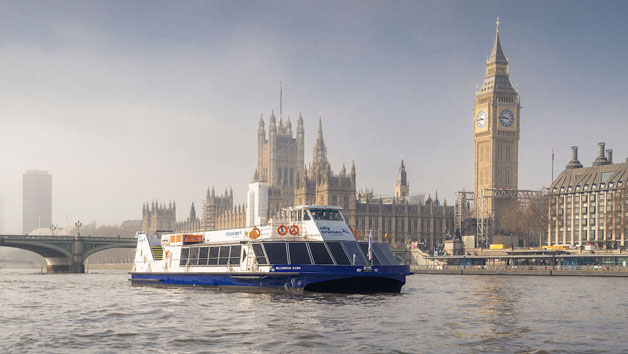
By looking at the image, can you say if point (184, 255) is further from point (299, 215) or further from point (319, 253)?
point (319, 253)

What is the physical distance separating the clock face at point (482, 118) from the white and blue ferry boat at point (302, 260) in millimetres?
137200

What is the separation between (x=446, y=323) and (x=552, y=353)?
8957mm

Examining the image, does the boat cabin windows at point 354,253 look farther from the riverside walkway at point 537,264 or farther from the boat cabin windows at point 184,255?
the riverside walkway at point 537,264

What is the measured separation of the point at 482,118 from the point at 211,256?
458 feet

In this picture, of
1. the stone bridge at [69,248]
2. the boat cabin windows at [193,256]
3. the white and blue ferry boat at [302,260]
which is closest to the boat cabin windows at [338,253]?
the white and blue ferry boat at [302,260]

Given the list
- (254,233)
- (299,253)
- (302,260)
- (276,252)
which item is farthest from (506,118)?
(302,260)

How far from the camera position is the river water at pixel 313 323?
30.4m

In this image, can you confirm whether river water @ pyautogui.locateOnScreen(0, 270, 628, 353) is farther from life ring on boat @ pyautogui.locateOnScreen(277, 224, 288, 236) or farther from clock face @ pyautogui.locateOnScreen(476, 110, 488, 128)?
clock face @ pyautogui.locateOnScreen(476, 110, 488, 128)

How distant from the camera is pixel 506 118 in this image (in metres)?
190

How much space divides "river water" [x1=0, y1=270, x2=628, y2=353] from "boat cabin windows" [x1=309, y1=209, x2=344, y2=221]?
6.27 m

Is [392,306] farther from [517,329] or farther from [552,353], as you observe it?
[552,353]

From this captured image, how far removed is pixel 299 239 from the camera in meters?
55.0

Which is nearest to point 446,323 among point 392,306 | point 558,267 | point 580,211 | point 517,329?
point 517,329

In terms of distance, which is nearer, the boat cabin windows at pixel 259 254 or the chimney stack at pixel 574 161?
the boat cabin windows at pixel 259 254
